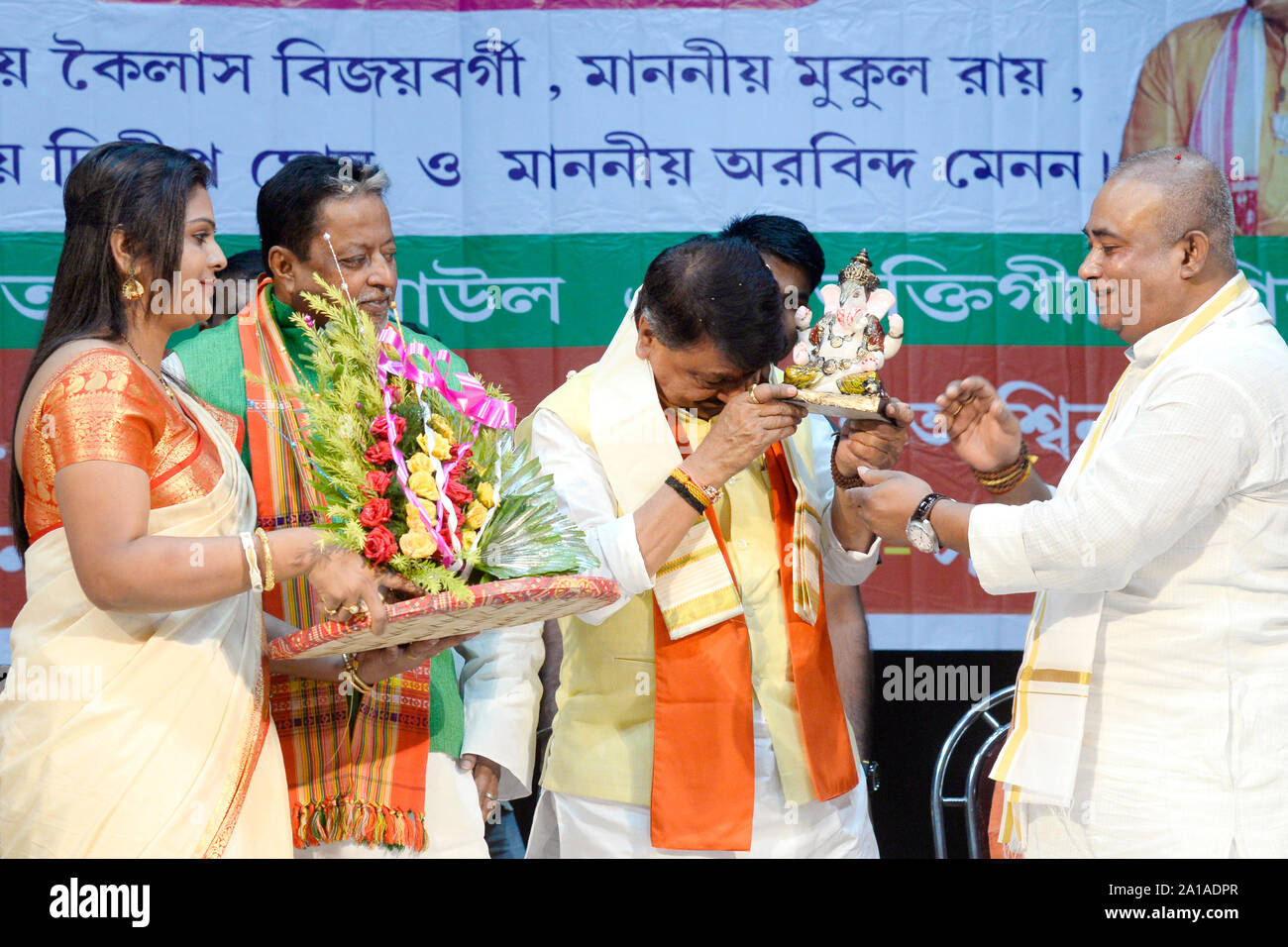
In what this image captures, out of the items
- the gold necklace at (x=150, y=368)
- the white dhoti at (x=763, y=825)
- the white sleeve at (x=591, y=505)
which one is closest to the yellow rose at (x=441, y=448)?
the white sleeve at (x=591, y=505)

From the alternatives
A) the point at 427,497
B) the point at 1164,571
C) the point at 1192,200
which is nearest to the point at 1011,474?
the point at 1164,571

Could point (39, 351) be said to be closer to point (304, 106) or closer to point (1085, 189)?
point (304, 106)

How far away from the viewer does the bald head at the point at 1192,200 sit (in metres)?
2.38

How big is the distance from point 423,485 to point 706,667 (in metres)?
0.76

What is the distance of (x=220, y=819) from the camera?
2150mm

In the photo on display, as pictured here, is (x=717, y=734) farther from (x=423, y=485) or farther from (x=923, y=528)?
(x=423, y=485)

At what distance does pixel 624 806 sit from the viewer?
2588 mm

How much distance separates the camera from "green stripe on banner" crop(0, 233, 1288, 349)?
4.09 meters

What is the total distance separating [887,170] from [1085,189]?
621mm

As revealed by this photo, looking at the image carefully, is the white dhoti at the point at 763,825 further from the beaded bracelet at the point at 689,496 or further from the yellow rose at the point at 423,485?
the yellow rose at the point at 423,485

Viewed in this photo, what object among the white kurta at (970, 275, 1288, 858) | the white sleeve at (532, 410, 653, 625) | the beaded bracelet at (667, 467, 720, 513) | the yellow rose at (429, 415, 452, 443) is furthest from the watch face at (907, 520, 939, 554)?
the yellow rose at (429, 415, 452, 443)
